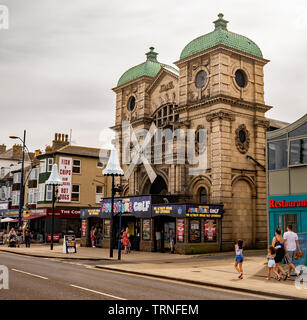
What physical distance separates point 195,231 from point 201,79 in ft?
44.0

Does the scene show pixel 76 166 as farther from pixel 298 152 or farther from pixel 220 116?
pixel 298 152

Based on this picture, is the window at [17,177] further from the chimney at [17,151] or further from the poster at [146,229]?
the poster at [146,229]

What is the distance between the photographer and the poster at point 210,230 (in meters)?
31.5

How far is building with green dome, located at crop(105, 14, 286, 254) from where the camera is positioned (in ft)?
106

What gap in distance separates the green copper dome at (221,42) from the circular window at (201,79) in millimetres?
1983

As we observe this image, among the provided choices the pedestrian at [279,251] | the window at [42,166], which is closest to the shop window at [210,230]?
the pedestrian at [279,251]

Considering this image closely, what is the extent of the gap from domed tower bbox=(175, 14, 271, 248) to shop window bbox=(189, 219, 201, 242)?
8.83 ft

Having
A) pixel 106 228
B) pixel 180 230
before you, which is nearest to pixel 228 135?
pixel 180 230

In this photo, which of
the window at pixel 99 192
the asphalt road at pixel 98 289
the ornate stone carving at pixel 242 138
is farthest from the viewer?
the window at pixel 99 192

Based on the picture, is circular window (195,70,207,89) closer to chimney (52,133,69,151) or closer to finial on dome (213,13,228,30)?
finial on dome (213,13,228,30)

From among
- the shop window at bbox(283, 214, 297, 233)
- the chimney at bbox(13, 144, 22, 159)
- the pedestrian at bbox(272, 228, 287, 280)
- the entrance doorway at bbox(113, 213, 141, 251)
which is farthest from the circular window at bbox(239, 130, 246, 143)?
the chimney at bbox(13, 144, 22, 159)

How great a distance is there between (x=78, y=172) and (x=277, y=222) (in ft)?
111
